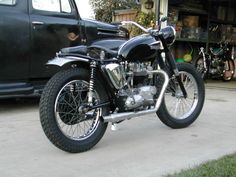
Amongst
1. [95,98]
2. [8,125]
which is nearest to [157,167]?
[95,98]

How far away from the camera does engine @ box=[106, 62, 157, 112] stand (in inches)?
201

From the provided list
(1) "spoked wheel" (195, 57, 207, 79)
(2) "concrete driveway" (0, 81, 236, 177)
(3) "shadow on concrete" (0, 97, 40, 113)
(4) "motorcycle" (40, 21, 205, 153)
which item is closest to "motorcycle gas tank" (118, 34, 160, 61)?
(4) "motorcycle" (40, 21, 205, 153)

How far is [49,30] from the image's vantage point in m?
7.17

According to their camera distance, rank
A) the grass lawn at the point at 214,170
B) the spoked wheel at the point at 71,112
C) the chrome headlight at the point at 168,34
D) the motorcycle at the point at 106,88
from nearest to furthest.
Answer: the grass lawn at the point at 214,170 < the spoked wheel at the point at 71,112 < the motorcycle at the point at 106,88 < the chrome headlight at the point at 168,34

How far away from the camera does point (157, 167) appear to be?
443 cm

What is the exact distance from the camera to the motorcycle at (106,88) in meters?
4.69

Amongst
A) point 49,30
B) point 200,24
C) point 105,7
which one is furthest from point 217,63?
point 105,7

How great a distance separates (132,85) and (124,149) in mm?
794

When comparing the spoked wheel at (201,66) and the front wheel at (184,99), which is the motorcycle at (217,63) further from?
the front wheel at (184,99)

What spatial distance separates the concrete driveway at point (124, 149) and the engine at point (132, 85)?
440mm

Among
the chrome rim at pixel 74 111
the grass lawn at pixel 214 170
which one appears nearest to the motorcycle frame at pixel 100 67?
the chrome rim at pixel 74 111

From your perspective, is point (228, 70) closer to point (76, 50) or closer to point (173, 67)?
point (173, 67)

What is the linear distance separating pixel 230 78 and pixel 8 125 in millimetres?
8353

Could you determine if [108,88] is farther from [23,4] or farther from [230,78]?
[230,78]
